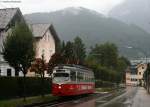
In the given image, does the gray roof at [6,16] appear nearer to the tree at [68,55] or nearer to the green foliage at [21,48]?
the tree at [68,55]

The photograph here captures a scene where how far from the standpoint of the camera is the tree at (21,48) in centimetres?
3984

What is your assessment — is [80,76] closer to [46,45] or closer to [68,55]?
[68,55]

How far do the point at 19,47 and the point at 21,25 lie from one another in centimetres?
208

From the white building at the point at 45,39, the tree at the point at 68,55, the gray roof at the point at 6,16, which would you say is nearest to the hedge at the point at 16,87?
the gray roof at the point at 6,16

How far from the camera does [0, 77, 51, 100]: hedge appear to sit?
40219 mm

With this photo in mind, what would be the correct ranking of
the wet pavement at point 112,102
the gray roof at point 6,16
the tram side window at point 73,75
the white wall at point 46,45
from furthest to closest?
the white wall at point 46,45 → the gray roof at point 6,16 → the tram side window at point 73,75 → the wet pavement at point 112,102

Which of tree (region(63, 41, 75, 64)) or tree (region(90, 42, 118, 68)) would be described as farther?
tree (region(90, 42, 118, 68))

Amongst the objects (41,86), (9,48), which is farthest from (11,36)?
(41,86)

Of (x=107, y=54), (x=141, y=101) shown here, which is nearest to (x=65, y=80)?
(x=141, y=101)

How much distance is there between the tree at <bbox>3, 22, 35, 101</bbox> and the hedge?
5.66 feet

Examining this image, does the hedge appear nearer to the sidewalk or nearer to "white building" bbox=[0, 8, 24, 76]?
"white building" bbox=[0, 8, 24, 76]

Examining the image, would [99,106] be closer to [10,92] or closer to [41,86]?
[10,92]

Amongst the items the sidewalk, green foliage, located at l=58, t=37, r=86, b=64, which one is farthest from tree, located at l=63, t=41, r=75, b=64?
the sidewalk

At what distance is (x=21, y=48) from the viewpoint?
3997 cm
